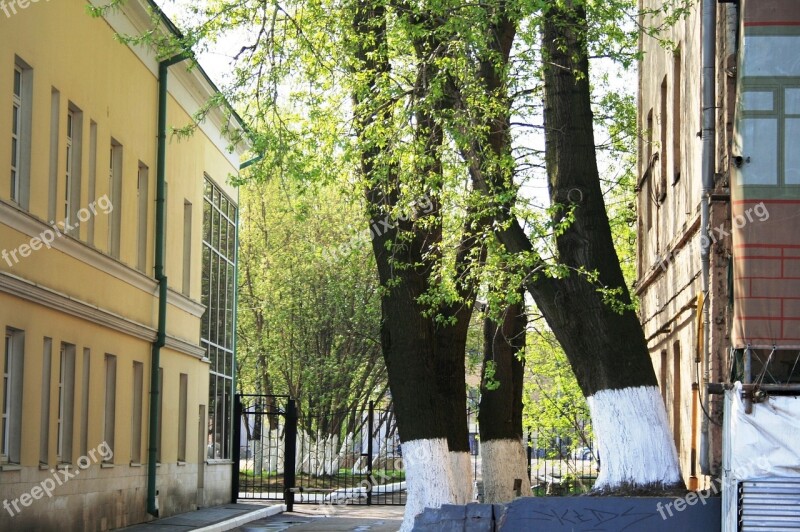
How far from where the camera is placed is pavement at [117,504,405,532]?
24.1 meters

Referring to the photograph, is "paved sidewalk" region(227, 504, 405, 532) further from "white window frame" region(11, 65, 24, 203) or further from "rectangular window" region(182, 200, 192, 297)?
"white window frame" region(11, 65, 24, 203)

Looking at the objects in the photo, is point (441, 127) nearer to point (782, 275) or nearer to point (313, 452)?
point (782, 275)

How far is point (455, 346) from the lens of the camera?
18172mm

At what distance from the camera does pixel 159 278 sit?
25.5 metres

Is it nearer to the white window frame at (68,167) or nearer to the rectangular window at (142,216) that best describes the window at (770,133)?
the white window frame at (68,167)

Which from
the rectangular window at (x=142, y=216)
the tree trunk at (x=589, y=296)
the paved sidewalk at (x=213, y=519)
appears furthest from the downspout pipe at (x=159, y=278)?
the tree trunk at (x=589, y=296)

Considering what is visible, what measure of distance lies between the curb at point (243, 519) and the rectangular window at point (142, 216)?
5.06 m

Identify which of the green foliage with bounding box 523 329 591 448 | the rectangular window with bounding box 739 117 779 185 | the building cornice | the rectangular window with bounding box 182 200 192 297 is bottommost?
the green foliage with bounding box 523 329 591 448

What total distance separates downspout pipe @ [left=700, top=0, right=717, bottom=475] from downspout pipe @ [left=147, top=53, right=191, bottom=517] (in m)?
13.7

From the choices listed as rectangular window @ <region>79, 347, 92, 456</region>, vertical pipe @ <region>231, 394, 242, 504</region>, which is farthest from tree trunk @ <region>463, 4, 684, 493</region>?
vertical pipe @ <region>231, 394, 242, 504</region>

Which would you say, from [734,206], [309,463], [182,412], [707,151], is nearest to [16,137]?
[707,151]

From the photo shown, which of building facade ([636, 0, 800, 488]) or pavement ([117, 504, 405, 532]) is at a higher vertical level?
building facade ([636, 0, 800, 488])

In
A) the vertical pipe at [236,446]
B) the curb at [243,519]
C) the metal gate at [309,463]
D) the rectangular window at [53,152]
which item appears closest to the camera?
the rectangular window at [53,152]

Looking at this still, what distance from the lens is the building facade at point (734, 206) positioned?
11.9 metres
